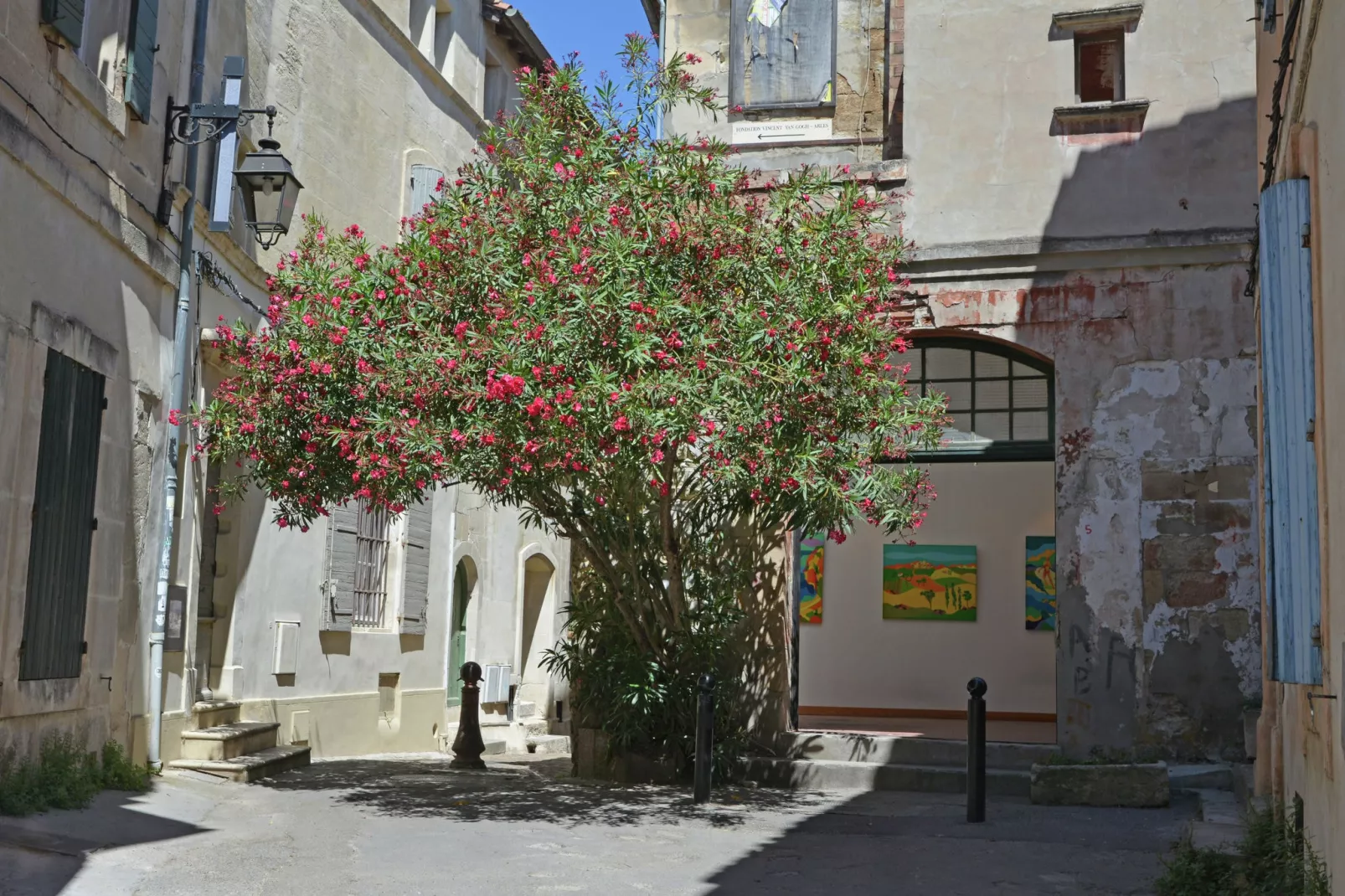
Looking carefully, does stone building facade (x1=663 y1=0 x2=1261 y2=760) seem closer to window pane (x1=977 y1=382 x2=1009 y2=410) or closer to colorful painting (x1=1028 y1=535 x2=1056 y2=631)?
window pane (x1=977 y1=382 x2=1009 y2=410)

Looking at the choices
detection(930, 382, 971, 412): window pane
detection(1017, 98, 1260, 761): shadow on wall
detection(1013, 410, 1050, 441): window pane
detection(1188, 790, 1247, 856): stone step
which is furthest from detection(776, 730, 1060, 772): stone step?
A: detection(1013, 410, 1050, 441): window pane

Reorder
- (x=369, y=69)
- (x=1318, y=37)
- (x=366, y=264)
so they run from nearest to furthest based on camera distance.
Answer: (x=1318, y=37)
(x=366, y=264)
(x=369, y=69)

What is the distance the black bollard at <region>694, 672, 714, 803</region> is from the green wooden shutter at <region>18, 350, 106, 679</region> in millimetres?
3900

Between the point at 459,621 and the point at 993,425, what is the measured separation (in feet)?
23.4

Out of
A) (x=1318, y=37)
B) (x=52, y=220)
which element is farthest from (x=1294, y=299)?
(x=52, y=220)

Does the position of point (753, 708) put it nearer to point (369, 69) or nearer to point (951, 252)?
point (951, 252)

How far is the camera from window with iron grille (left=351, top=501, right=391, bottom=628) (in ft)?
49.8

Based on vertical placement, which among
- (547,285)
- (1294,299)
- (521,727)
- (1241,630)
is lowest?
(521,727)

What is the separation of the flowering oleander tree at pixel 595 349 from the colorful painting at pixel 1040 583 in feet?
26.0

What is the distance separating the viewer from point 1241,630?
11.1 metres

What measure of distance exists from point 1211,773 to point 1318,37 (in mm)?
6656

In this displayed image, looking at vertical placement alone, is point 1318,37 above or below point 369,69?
below

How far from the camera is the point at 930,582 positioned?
58.2ft

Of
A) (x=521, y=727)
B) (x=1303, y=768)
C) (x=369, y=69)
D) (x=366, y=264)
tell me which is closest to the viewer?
(x=1303, y=768)
